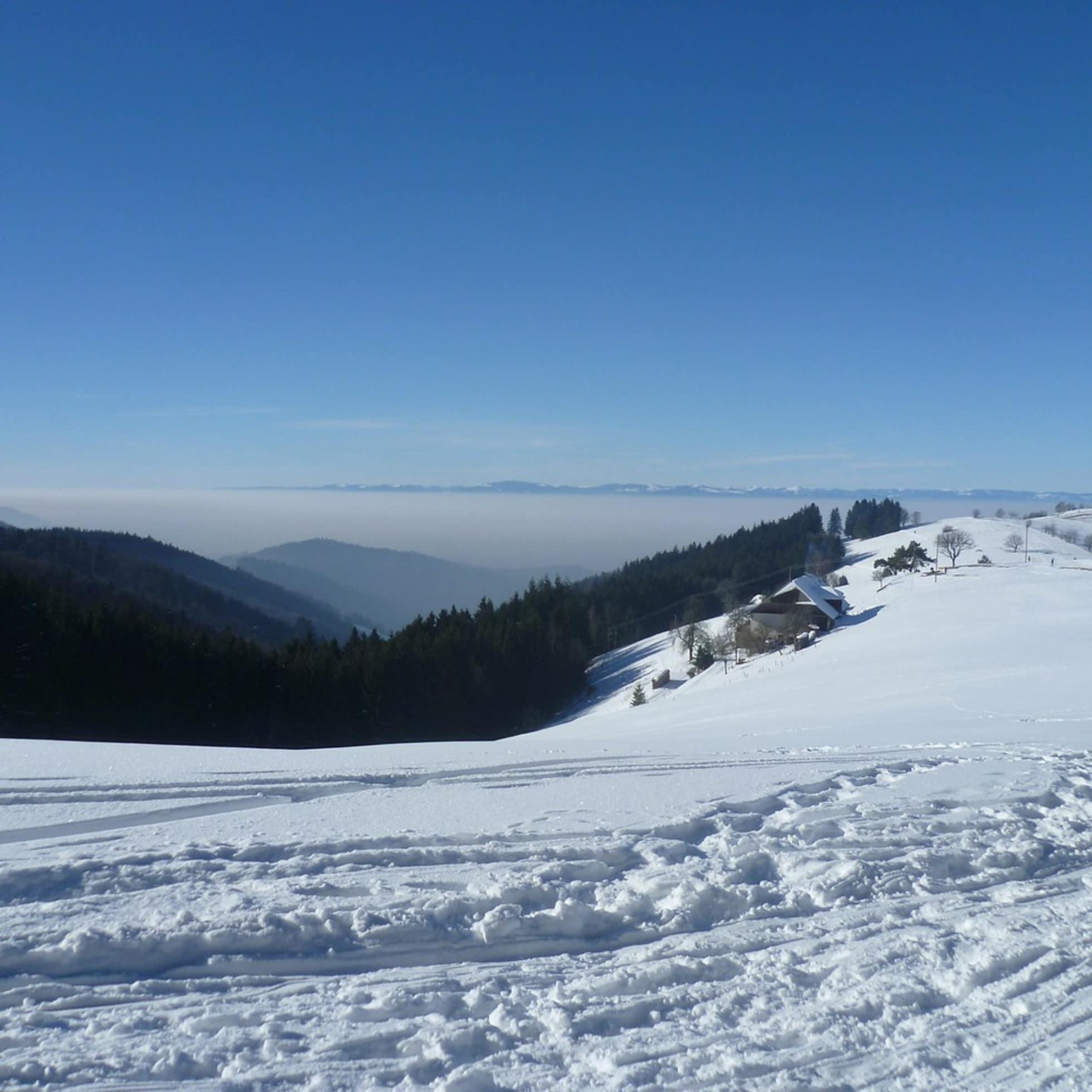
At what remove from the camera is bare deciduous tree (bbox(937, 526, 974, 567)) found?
67.0 meters

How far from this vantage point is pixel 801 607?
4775 centimetres

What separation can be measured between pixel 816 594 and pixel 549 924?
4878 cm

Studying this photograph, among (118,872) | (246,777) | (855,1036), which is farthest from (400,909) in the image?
(246,777)

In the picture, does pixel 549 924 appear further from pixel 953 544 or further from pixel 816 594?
pixel 953 544

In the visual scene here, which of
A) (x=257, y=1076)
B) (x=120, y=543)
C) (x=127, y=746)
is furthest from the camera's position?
(x=120, y=543)

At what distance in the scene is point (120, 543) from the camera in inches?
4075

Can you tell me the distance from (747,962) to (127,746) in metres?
8.83

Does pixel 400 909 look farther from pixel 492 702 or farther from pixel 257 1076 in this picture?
pixel 492 702

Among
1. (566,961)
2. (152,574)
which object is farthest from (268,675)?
(152,574)

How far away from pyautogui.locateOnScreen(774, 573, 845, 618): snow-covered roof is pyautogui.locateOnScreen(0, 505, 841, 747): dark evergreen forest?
15.0 meters

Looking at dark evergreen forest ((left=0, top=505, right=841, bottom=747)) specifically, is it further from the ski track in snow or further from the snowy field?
the ski track in snow

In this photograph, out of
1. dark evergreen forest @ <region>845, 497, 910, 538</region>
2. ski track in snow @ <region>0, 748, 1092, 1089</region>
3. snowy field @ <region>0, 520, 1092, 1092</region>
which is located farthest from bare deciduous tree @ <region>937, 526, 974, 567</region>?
ski track in snow @ <region>0, 748, 1092, 1089</region>

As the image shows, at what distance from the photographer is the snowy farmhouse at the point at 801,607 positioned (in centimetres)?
4584

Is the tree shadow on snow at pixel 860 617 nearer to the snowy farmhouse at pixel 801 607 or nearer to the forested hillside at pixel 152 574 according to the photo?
the snowy farmhouse at pixel 801 607
